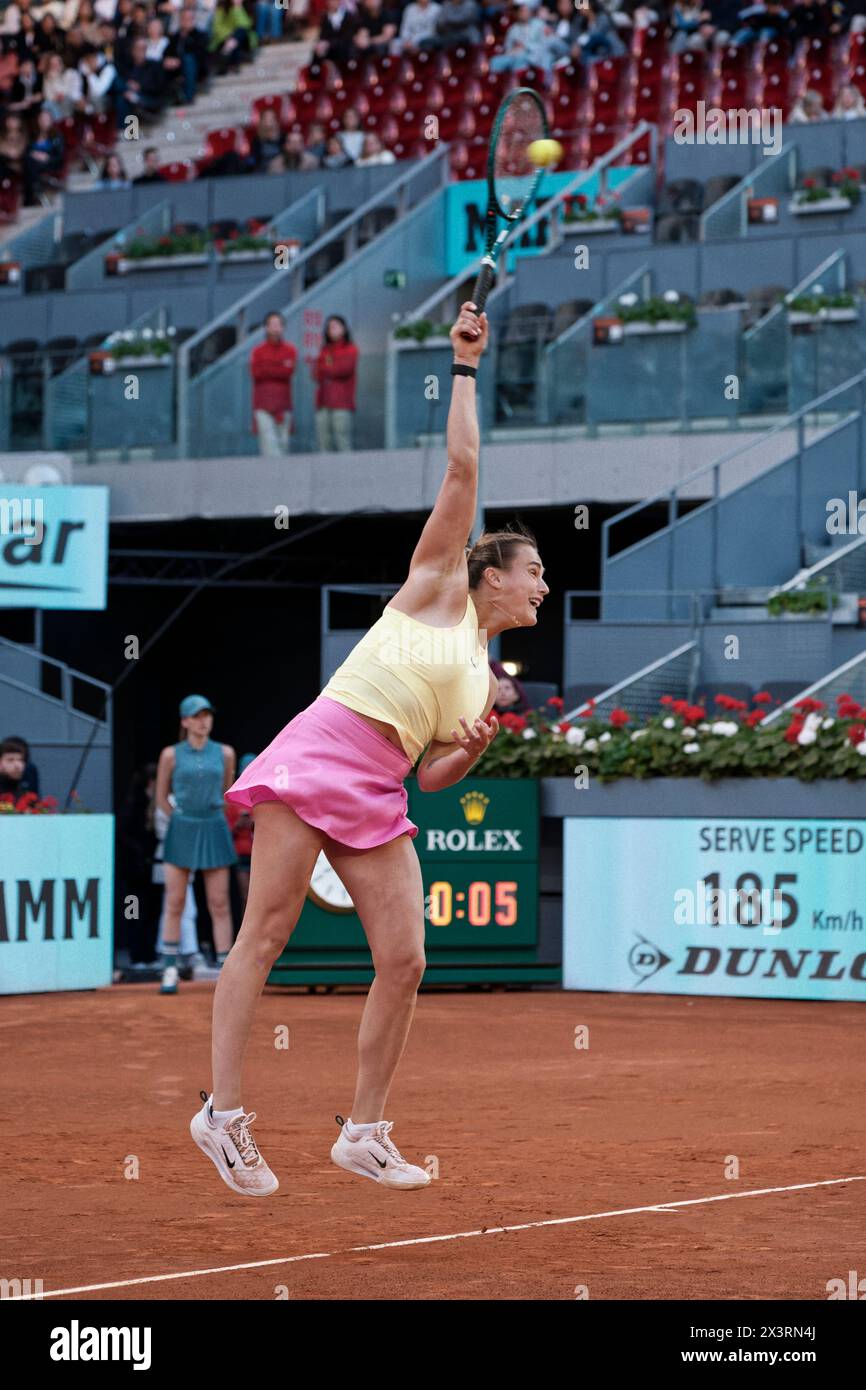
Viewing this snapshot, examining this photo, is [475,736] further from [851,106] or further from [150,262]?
[150,262]

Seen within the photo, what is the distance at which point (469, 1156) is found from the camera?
7688mm

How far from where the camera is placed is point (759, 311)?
19469 mm

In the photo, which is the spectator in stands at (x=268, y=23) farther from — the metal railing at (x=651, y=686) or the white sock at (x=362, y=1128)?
the white sock at (x=362, y=1128)

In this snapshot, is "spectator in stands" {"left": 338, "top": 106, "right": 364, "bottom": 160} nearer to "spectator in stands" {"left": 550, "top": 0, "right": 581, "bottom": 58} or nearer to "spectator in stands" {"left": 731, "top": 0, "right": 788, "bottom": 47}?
"spectator in stands" {"left": 550, "top": 0, "right": 581, "bottom": 58}

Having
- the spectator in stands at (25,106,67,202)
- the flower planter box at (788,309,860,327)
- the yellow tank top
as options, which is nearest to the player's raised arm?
the yellow tank top

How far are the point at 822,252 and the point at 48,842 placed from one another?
35.4 feet

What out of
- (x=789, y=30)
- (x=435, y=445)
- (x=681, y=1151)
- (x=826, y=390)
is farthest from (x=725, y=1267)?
(x=789, y=30)

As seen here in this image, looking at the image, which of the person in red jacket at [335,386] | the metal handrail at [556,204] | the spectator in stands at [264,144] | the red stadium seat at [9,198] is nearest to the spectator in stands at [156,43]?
the red stadium seat at [9,198]

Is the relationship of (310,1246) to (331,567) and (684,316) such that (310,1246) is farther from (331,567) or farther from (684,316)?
(331,567)

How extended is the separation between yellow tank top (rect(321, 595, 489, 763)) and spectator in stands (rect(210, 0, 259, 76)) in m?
26.7

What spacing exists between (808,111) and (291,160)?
702cm

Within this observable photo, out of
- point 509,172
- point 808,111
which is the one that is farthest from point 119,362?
point 509,172

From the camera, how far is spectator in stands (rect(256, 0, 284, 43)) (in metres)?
31.4

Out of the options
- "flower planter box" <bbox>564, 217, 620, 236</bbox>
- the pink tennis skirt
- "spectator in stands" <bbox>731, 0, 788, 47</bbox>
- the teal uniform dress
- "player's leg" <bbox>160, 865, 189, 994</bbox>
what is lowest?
"player's leg" <bbox>160, 865, 189, 994</bbox>
